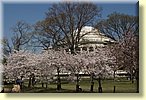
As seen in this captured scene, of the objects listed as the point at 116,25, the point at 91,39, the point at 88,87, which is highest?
the point at 116,25

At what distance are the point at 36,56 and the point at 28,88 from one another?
0.24 meters

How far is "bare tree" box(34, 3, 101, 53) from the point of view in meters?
3.07

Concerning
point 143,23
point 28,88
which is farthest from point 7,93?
point 143,23

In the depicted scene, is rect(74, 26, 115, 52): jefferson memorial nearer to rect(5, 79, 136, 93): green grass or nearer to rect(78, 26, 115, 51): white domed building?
rect(78, 26, 115, 51): white domed building

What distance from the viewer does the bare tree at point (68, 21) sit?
3068mm

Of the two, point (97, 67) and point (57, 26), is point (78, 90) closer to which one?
point (97, 67)

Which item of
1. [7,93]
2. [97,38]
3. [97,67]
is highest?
[97,38]

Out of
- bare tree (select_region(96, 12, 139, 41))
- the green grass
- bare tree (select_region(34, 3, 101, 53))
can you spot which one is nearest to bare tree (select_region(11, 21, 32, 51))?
bare tree (select_region(34, 3, 101, 53))

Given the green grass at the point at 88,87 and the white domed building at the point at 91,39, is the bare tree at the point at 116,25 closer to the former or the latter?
the white domed building at the point at 91,39

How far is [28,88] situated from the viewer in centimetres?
306

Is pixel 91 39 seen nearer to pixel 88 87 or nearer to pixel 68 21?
pixel 68 21

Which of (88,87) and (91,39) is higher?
(91,39)

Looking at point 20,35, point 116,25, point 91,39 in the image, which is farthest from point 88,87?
point 20,35

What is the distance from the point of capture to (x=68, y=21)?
3080 millimetres
